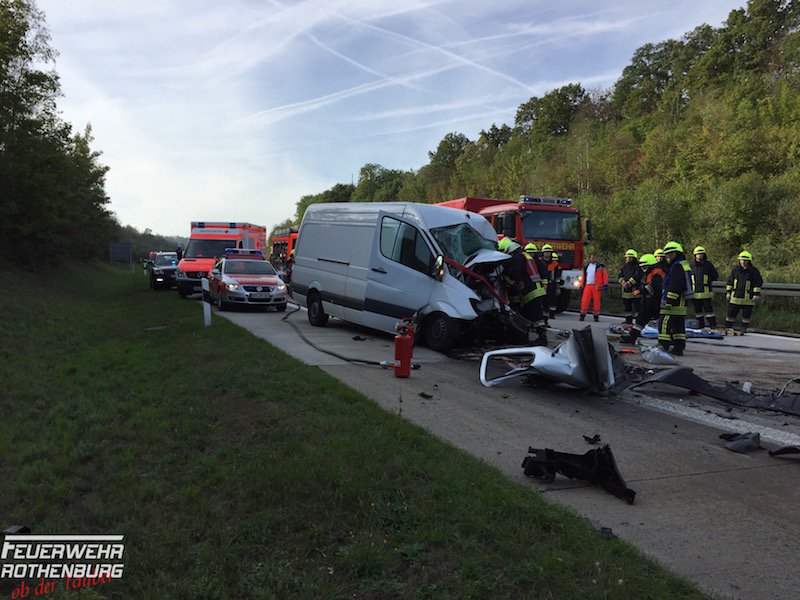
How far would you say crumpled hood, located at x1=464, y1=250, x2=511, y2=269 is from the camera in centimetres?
899

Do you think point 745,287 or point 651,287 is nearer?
point 651,287

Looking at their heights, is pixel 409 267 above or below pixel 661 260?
below

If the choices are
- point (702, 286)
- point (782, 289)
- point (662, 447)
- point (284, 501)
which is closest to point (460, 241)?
point (662, 447)

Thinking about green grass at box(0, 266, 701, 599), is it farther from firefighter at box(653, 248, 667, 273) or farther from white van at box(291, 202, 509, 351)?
firefighter at box(653, 248, 667, 273)

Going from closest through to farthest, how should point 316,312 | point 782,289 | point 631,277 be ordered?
point 316,312 → point 631,277 → point 782,289

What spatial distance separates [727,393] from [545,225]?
10.6m

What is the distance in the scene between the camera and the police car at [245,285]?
1521cm

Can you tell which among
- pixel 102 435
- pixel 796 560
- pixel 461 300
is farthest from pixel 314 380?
pixel 796 560

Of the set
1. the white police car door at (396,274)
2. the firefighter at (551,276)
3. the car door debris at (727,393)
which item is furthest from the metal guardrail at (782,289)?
the white police car door at (396,274)

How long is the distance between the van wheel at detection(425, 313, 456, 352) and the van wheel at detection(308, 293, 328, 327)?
3.33m

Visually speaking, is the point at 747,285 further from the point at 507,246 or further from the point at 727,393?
the point at 727,393

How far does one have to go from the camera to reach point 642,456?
4.65 m

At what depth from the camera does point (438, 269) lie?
8.94m

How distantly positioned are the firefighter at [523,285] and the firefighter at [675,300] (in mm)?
2063
